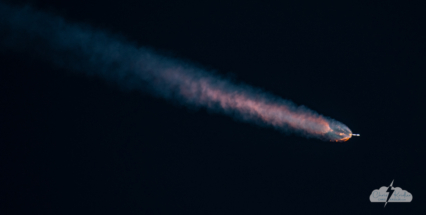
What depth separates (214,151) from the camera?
29.4 ft

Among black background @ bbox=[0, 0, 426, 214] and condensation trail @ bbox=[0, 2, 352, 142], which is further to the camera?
black background @ bbox=[0, 0, 426, 214]

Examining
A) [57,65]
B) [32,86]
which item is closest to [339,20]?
[57,65]

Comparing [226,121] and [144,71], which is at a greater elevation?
[226,121]

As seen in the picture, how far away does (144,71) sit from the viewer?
803 centimetres

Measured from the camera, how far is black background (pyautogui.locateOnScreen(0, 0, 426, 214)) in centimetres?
838

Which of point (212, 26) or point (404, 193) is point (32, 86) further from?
point (404, 193)

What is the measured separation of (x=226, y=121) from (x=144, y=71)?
2478 millimetres

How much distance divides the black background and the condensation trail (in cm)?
35

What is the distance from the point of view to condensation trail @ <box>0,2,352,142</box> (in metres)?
7.46

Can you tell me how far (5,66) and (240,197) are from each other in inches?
264

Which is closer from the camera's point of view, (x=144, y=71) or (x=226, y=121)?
(x=144, y=71)

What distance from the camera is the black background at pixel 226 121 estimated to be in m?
8.38

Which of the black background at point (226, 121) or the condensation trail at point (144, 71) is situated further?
the black background at point (226, 121)

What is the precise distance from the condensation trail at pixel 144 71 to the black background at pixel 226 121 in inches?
13.8
